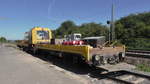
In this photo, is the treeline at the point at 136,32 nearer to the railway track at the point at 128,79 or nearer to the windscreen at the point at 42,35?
the windscreen at the point at 42,35

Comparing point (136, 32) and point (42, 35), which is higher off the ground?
point (136, 32)

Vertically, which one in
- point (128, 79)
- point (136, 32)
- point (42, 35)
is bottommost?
point (128, 79)

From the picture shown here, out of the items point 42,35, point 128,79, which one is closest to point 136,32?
point 42,35

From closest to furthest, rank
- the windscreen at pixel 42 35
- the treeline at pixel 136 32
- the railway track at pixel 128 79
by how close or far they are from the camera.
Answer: the railway track at pixel 128 79
the windscreen at pixel 42 35
the treeline at pixel 136 32

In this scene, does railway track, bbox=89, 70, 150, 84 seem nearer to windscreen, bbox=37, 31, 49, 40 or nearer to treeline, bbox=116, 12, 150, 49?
windscreen, bbox=37, 31, 49, 40

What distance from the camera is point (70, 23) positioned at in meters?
117

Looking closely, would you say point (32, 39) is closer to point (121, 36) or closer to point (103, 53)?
point (103, 53)

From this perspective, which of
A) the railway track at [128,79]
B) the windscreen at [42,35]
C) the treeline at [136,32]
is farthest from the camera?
the treeline at [136,32]

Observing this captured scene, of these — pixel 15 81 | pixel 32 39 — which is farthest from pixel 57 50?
pixel 32 39

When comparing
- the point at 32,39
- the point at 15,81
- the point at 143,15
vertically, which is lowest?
the point at 15,81

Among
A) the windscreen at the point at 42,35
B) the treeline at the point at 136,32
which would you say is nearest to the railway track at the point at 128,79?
the windscreen at the point at 42,35

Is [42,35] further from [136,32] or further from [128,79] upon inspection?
[136,32]

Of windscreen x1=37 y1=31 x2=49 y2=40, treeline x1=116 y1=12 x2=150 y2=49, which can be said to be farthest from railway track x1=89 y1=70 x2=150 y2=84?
treeline x1=116 y1=12 x2=150 y2=49

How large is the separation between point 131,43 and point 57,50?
20386 millimetres
